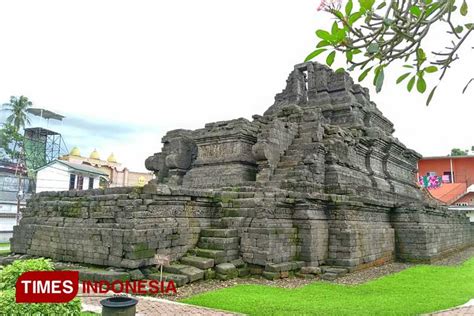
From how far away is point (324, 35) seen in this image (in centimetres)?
327

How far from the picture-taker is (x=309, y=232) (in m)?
10.6

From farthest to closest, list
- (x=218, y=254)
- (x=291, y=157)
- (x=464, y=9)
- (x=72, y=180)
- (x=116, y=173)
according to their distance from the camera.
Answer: (x=116, y=173)
(x=72, y=180)
(x=291, y=157)
(x=218, y=254)
(x=464, y=9)

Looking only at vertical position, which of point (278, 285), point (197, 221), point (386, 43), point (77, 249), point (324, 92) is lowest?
point (278, 285)

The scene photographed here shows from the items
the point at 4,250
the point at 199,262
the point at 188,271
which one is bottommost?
the point at 4,250

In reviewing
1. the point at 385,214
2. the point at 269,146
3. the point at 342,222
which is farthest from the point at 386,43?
the point at 385,214

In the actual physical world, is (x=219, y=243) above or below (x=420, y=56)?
below

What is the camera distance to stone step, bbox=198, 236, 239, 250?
10008 mm

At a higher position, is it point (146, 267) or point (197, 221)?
point (197, 221)

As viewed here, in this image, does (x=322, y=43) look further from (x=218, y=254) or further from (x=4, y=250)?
(x=4, y=250)

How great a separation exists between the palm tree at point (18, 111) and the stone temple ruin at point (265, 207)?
109 feet

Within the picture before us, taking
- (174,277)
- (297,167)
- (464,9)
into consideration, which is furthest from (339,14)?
(297,167)

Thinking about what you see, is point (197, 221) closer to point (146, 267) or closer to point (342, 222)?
point (146, 267)

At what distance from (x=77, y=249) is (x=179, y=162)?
7368mm

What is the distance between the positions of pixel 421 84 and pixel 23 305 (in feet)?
15.1
